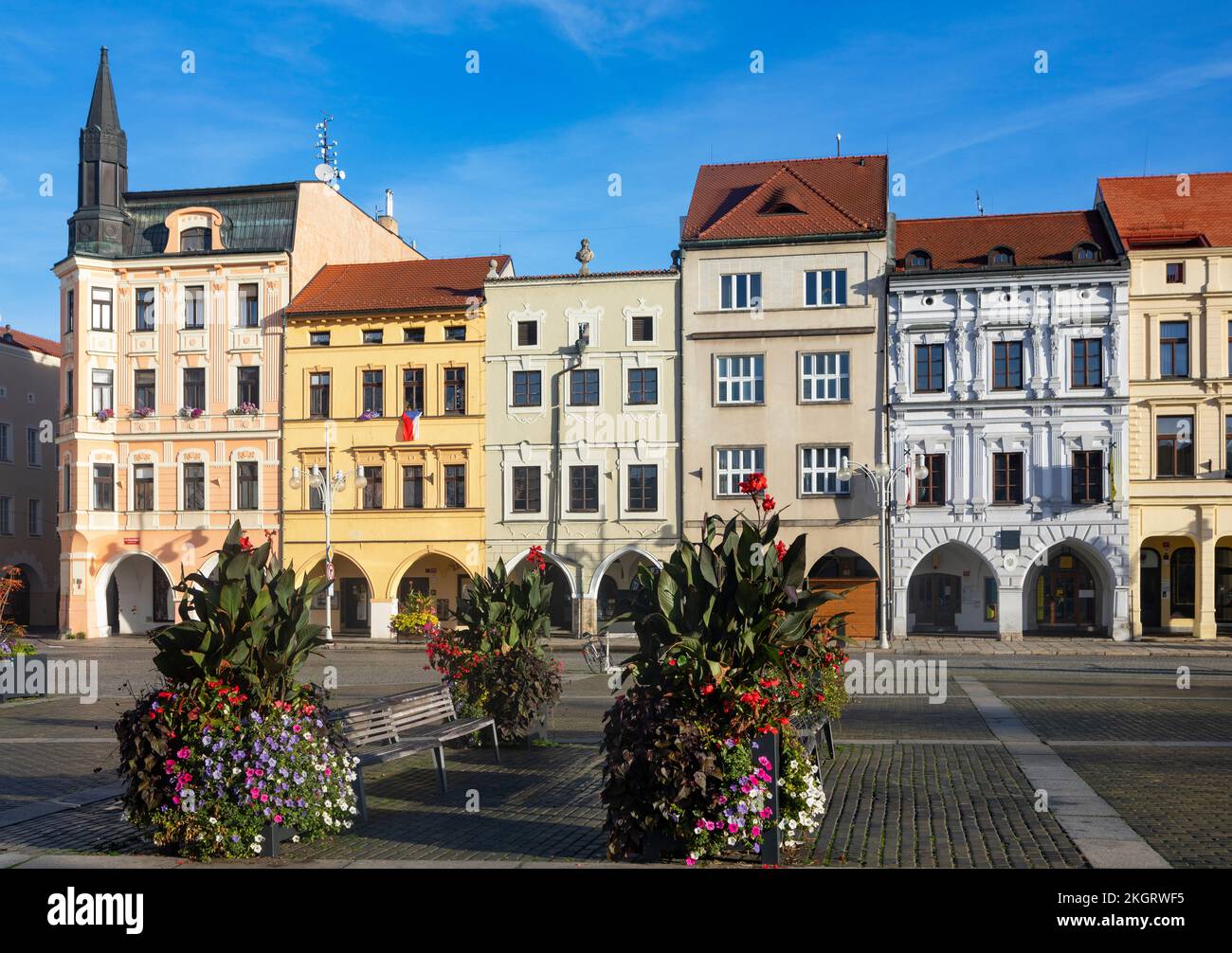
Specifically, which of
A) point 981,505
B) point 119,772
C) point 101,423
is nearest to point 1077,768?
point 119,772

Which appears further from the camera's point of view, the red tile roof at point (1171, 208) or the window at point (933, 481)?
the window at point (933, 481)

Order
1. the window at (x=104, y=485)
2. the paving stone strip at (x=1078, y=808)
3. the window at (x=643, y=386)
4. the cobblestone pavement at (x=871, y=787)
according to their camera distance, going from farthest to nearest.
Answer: the window at (x=104, y=485)
the window at (x=643, y=386)
the cobblestone pavement at (x=871, y=787)
the paving stone strip at (x=1078, y=808)

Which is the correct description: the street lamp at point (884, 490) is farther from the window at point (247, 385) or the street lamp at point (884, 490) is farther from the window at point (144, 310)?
the window at point (144, 310)

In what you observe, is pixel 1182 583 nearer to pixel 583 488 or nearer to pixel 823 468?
pixel 823 468

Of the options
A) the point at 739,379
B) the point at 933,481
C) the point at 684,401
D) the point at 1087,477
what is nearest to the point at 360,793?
the point at 684,401

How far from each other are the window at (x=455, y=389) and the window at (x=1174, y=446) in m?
22.4

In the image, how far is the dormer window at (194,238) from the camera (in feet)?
138

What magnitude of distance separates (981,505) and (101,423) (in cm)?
3057

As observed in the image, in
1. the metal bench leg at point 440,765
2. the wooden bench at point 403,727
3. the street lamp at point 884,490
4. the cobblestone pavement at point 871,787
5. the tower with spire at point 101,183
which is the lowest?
the cobblestone pavement at point 871,787

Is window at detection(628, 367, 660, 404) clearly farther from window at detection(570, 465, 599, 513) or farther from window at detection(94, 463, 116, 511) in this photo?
window at detection(94, 463, 116, 511)

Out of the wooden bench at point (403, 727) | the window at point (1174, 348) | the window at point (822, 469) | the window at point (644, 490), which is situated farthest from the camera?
Answer: the window at point (644, 490)

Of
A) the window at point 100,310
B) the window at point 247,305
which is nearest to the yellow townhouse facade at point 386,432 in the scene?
the window at point 247,305

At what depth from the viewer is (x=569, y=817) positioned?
34.0 ft

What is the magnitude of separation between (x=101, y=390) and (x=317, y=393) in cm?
823
